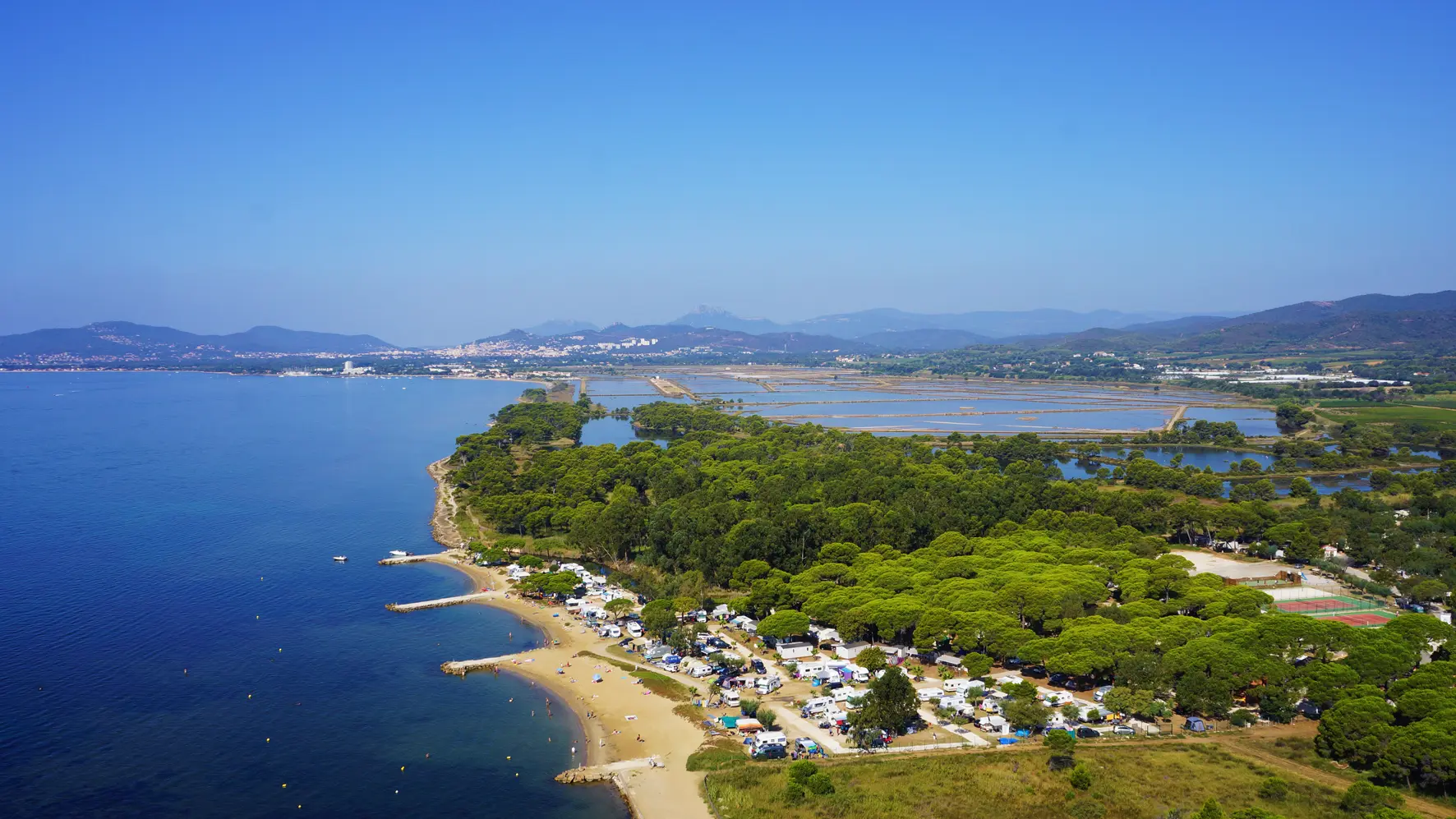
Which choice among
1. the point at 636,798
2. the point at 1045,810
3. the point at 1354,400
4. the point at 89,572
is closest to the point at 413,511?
the point at 89,572

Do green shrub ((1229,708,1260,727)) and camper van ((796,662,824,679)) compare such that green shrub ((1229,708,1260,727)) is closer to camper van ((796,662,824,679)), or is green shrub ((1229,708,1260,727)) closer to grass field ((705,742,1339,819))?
grass field ((705,742,1339,819))

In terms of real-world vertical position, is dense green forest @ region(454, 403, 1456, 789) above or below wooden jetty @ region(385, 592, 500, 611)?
above

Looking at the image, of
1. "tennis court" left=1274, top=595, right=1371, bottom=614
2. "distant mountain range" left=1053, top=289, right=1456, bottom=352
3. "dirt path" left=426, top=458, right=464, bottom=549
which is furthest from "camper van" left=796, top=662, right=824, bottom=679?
"distant mountain range" left=1053, top=289, right=1456, bottom=352

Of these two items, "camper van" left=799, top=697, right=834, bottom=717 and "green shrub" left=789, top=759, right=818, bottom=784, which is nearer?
"green shrub" left=789, top=759, right=818, bottom=784

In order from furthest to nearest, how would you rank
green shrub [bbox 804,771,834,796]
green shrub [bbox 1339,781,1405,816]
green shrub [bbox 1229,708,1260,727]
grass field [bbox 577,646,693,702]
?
1. grass field [bbox 577,646,693,702]
2. green shrub [bbox 1229,708,1260,727]
3. green shrub [bbox 804,771,834,796]
4. green shrub [bbox 1339,781,1405,816]

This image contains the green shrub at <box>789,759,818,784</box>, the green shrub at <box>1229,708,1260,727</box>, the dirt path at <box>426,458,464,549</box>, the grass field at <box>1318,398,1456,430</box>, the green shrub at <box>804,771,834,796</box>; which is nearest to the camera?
the green shrub at <box>804,771,834,796</box>

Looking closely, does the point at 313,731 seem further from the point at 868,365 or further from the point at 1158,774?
the point at 868,365

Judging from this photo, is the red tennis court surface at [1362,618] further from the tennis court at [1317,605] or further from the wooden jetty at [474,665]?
the wooden jetty at [474,665]

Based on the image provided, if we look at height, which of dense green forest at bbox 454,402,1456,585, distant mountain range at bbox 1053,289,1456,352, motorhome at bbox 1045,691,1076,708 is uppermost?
distant mountain range at bbox 1053,289,1456,352
